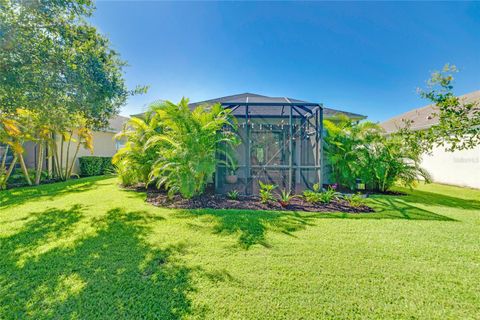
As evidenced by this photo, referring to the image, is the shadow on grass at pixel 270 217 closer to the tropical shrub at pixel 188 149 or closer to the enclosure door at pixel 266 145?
the tropical shrub at pixel 188 149

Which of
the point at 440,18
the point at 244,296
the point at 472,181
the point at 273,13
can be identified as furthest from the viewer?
the point at 472,181

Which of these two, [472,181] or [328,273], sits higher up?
[472,181]

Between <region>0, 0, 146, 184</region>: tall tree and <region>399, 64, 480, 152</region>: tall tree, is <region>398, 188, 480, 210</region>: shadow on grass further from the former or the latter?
<region>0, 0, 146, 184</region>: tall tree

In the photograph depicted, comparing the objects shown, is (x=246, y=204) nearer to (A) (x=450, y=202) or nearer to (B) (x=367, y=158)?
(B) (x=367, y=158)

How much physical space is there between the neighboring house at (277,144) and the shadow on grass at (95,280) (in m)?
3.75

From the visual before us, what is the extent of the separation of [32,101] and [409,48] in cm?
1349

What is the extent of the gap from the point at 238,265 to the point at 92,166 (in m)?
12.9

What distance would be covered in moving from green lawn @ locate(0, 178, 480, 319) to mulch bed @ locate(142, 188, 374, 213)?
1.51 ft

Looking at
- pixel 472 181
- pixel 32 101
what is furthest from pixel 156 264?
pixel 472 181

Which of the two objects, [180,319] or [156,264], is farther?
[156,264]

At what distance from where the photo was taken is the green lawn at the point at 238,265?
6.21 ft

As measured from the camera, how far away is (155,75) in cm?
907

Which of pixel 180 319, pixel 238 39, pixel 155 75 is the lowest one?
pixel 180 319

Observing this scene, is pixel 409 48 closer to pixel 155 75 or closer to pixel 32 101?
pixel 155 75
